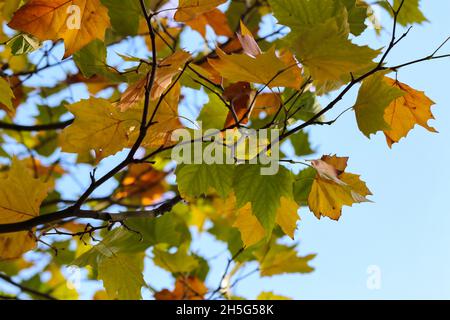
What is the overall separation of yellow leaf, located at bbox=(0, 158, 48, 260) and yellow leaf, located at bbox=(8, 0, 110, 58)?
0.72 ft

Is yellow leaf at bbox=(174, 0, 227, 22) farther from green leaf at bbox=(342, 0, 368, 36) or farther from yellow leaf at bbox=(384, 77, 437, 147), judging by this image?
yellow leaf at bbox=(384, 77, 437, 147)

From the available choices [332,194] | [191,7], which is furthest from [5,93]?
[332,194]

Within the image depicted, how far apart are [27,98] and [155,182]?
567mm

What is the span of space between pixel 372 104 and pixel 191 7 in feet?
1.05

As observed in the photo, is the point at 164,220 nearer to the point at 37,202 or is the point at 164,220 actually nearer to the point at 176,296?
the point at 176,296

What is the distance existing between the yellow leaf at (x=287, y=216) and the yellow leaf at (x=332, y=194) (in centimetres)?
4

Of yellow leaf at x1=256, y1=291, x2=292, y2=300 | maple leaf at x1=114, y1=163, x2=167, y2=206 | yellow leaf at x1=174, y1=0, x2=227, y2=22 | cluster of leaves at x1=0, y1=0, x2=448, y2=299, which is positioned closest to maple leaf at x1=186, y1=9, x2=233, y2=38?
cluster of leaves at x1=0, y1=0, x2=448, y2=299

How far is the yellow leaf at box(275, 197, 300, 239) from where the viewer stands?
962mm

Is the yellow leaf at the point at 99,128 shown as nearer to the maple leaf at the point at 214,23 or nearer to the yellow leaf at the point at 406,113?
the yellow leaf at the point at 406,113

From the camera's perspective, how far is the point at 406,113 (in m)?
1.01

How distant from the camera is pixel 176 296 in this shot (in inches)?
63.5

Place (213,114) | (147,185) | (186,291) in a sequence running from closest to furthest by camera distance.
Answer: (213,114) < (186,291) < (147,185)

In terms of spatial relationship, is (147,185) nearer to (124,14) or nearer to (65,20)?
(124,14)
